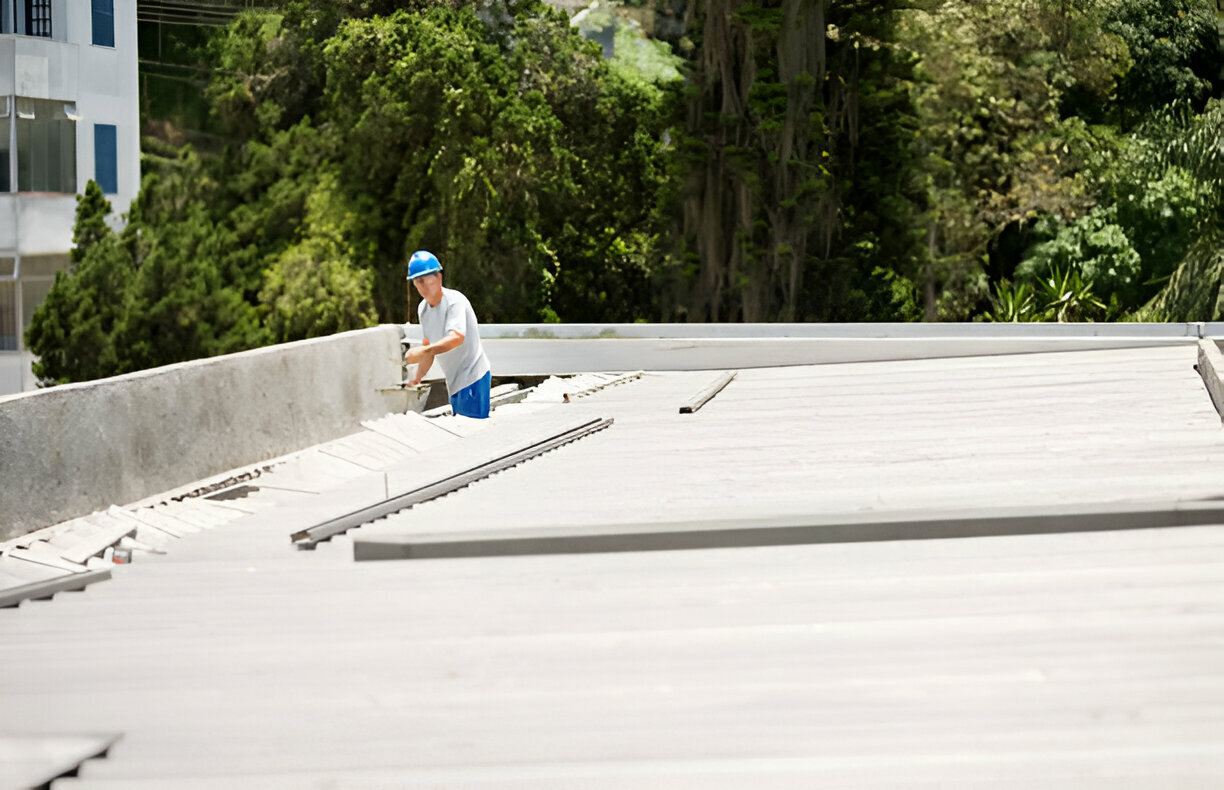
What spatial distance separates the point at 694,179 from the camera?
104ft

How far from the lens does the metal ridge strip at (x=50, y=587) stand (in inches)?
168

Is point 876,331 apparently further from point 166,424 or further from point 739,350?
point 166,424

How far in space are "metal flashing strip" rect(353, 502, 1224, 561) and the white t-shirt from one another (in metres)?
5.01

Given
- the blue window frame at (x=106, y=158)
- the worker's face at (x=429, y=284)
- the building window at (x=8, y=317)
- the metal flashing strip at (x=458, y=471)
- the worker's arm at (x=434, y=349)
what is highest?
the blue window frame at (x=106, y=158)

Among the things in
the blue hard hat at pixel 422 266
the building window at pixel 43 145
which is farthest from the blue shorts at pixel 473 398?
the building window at pixel 43 145

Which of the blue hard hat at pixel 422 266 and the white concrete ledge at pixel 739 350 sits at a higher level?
the blue hard hat at pixel 422 266

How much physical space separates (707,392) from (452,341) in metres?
2.41

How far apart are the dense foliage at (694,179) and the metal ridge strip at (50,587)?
1040 inches

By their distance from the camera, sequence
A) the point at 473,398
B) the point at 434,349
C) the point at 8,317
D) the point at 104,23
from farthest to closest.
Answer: the point at 104,23
the point at 8,317
the point at 473,398
the point at 434,349

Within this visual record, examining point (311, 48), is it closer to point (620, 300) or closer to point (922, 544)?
point (620, 300)

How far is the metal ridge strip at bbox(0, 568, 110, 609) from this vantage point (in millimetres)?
4270

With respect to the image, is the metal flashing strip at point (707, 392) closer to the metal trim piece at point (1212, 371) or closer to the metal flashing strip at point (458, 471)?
the metal flashing strip at point (458, 471)

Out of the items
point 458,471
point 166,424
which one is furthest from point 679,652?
point 166,424

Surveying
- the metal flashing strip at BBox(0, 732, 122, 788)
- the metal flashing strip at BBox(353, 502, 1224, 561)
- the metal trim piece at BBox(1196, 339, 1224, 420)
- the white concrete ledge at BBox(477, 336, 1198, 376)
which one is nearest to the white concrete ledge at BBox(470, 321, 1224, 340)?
the white concrete ledge at BBox(477, 336, 1198, 376)
